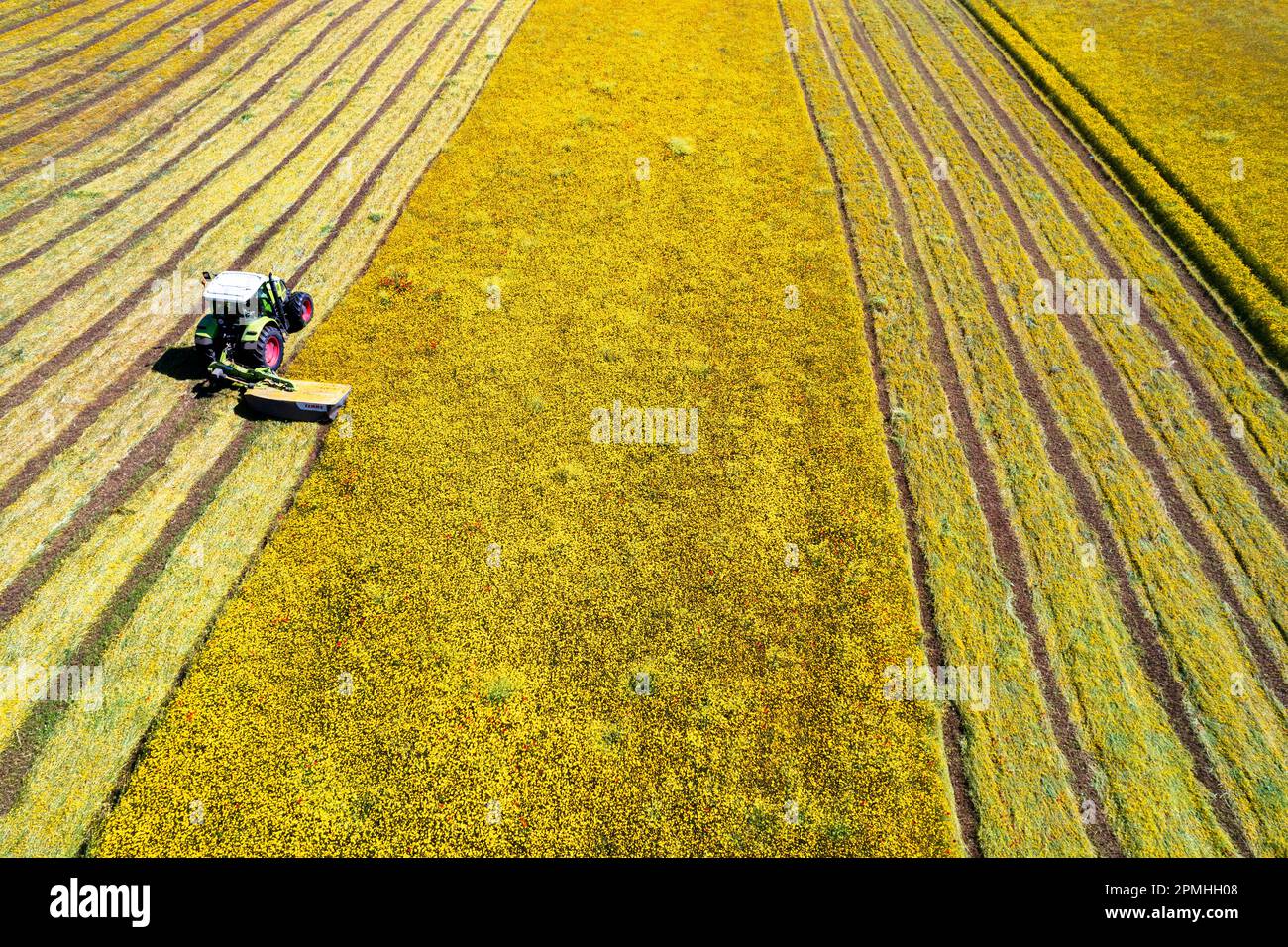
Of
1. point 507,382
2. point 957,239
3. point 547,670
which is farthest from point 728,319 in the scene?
point 547,670

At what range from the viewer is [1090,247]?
28.6 meters

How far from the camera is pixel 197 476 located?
1914 cm

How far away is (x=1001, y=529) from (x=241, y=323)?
78.4ft

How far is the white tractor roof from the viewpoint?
66.3 feet

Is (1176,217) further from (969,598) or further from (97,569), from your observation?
(97,569)

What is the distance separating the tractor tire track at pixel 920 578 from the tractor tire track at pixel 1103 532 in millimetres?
2759

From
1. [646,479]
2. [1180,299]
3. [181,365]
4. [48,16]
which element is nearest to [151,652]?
[181,365]

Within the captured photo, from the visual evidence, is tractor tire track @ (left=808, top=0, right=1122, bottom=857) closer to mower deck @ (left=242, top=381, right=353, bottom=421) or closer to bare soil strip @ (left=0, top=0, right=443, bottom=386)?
mower deck @ (left=242, top=381, right=353, bottom=421)

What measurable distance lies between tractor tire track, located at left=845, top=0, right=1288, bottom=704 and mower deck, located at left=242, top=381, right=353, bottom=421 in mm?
24274

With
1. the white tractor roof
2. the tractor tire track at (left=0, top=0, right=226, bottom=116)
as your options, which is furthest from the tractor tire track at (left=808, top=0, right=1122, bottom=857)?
the tractor tire track at (left=0, top=0, right=226, bottom=116)

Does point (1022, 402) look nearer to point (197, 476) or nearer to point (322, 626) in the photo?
point (322, 626)

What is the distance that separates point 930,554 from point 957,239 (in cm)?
1772
